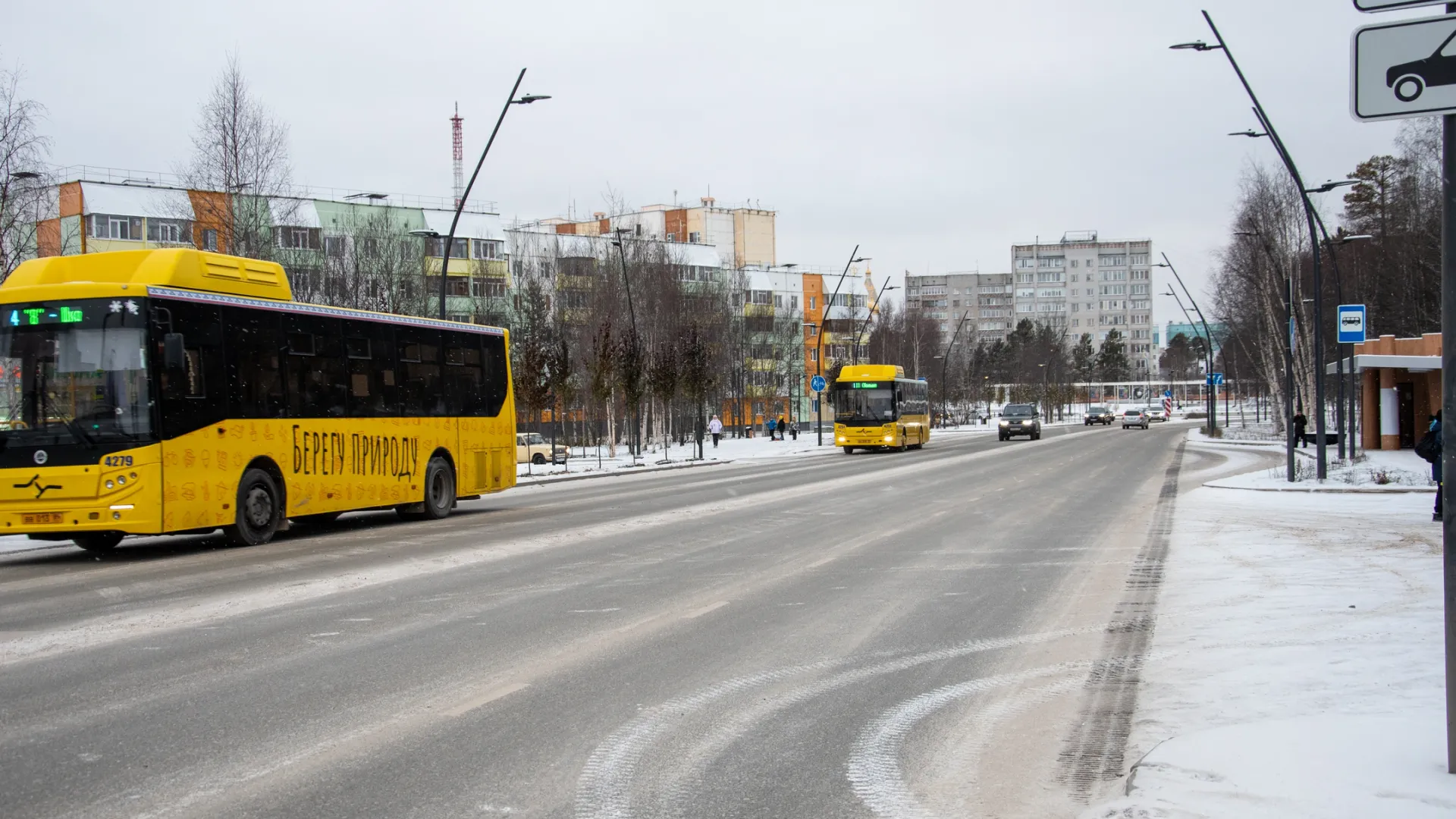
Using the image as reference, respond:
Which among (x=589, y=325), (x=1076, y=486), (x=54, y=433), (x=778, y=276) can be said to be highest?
(x=778, y=276)

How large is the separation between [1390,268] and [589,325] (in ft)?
152

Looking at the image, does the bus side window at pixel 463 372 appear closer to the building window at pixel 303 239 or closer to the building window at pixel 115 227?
the building window at pixel 303 239

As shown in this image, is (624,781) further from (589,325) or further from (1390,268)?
(1390,268)

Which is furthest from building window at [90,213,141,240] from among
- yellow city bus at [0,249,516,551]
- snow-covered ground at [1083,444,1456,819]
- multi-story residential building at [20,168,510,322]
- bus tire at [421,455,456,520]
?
snow-covered ground at [1083,444,1456,819]

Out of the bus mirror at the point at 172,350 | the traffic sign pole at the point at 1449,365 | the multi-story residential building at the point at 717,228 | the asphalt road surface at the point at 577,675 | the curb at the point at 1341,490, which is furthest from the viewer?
the multi-story residential building at the point at 717,228

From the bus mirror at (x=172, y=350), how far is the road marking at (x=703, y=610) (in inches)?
312

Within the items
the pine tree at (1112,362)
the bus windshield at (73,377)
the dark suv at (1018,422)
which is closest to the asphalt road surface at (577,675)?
the bus windshield at (73,377)

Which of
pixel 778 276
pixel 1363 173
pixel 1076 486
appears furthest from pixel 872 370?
pixel 778 276

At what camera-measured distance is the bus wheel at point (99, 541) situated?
1582cm

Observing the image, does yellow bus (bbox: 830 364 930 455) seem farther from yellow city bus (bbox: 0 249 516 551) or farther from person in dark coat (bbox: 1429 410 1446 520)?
yellow city bus (bbox: 0 249 516 551)

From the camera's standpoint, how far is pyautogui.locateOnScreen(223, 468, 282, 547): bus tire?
1612 cm

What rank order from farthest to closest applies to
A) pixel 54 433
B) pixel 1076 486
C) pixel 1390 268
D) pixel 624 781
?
1. pixel 1390 268
2. pixel 1076 486
3. pixel 54 433
4. pixel 624 781

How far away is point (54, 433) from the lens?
14.2 m

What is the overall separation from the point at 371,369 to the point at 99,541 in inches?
185
